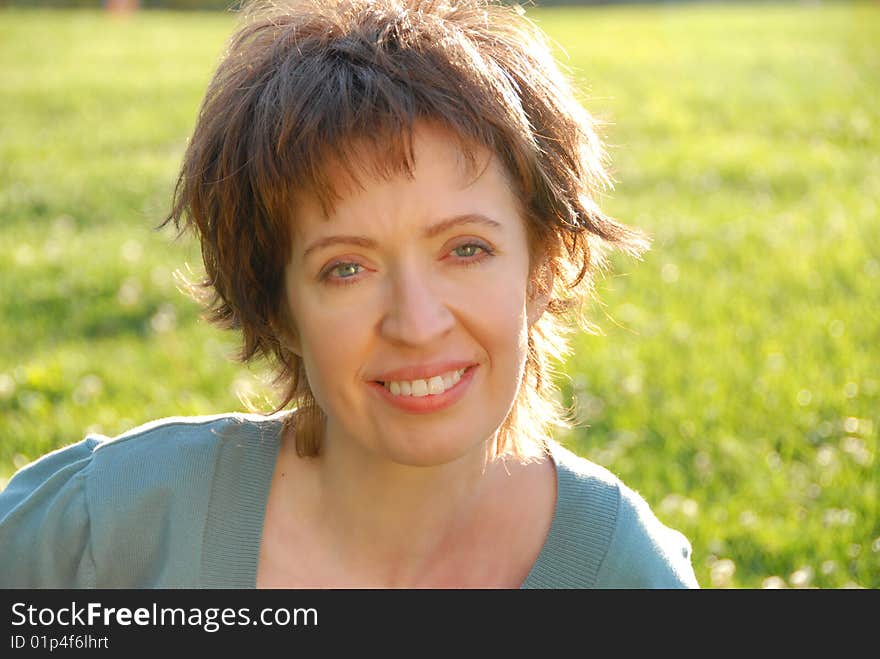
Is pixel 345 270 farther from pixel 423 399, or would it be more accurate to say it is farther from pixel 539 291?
pixel 539 291

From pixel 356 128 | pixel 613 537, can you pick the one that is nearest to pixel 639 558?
pixel 613 537

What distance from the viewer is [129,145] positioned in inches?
379

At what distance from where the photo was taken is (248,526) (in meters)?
2.76

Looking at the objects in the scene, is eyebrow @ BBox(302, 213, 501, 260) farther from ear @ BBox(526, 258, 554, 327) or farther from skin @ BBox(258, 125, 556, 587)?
ear @ BBox(526, 258, 554, 327)

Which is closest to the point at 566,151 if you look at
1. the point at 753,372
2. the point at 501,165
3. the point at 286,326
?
the point at 501,165

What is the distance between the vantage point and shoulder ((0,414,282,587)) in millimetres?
2691

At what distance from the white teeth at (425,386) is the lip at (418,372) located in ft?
0.04

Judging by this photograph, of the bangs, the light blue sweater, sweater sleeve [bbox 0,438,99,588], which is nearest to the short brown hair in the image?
the bangs

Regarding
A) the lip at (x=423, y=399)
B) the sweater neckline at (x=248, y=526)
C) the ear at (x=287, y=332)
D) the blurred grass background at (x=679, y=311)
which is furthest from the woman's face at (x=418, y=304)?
the blurred grass background at (x=679, y=311)

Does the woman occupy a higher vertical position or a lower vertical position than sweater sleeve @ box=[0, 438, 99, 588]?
higher

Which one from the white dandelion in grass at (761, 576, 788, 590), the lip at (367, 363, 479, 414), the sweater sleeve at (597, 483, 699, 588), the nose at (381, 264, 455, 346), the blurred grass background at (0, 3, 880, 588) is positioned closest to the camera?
the nose at (381, 264, 455, 346)

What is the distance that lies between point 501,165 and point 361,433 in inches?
24.5

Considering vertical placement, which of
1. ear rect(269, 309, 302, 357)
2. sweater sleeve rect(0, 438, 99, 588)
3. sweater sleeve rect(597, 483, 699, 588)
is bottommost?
sweater sleeve rect(0, 438, 99, 588)

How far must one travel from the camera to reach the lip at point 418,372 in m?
2.40
